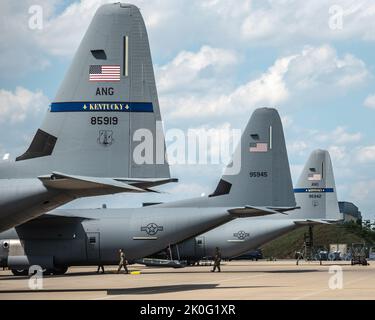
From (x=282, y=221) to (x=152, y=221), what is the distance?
Answer: 13807mm

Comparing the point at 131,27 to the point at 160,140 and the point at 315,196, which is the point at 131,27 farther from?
the point at 315,196

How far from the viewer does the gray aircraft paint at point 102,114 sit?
2492cm

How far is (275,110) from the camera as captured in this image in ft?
152

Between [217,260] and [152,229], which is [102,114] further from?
[217,260]

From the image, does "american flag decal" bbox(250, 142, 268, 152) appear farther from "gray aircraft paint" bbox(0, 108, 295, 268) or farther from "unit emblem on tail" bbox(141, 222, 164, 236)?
"unit emblem on tail" bbox(141, 222, 164, 236)

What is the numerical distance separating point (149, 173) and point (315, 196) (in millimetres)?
38432

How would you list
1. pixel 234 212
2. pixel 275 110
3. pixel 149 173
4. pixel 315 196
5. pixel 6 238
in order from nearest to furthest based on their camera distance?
1. pixel 149 173
2. pixel 6 238
3. pixel 234 212
4. pixel 275 110
5. pixel 315 196

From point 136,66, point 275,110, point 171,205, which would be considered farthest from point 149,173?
point 275,110

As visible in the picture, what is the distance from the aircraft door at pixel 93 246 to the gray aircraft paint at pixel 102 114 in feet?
51.7

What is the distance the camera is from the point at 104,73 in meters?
25.7

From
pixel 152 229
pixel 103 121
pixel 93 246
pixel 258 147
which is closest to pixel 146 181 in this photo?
pixel 103 121

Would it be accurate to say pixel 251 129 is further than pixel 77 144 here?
Yes

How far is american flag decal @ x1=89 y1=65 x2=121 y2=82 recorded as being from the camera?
2556 centimetres

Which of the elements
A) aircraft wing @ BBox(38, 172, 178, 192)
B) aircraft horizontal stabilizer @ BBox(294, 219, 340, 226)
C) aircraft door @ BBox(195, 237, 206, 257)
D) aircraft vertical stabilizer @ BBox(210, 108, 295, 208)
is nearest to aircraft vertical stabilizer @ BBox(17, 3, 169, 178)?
aircraft wing @ BBox(38, 172, 178, 192)
